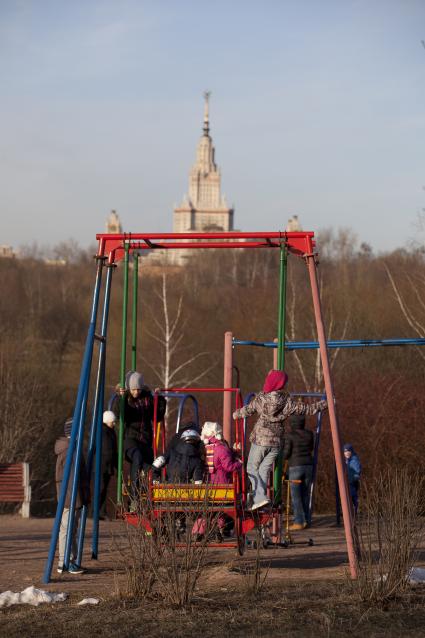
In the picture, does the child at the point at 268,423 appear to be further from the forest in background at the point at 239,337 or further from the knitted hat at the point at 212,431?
the forest in background at the point at 239,337

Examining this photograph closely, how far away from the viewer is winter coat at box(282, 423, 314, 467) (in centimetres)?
1700

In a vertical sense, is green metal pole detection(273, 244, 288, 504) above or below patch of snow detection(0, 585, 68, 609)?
above

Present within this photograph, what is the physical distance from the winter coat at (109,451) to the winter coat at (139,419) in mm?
3256

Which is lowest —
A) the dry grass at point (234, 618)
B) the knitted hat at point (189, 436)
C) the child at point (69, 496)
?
the dry grass at point (234, 618)

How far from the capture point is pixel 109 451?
16.7 meters

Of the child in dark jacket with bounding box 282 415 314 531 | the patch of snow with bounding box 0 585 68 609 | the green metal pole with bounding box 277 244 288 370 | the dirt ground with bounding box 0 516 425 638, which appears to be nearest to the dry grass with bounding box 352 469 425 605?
the dirt ground with bounding box 0 516 425 638

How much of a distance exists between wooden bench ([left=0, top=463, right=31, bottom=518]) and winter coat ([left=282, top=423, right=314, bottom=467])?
18.4 ft

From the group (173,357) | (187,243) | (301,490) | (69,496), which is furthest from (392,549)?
(173,357)

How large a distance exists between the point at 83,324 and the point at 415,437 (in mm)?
48806

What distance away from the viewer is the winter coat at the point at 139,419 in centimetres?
1310

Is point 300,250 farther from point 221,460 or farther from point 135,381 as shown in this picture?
point 221,460

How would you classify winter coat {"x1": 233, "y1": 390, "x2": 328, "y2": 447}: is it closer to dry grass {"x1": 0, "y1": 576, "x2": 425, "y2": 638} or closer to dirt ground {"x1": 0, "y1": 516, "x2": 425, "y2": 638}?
dirt ground {"x1": 0, "y1": 516, "x2": 425, "y2": 638}

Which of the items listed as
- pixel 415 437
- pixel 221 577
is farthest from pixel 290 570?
pixel 415 437

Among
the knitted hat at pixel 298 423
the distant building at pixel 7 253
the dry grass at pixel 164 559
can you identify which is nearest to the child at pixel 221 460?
the dry grass at pixel 164 559
